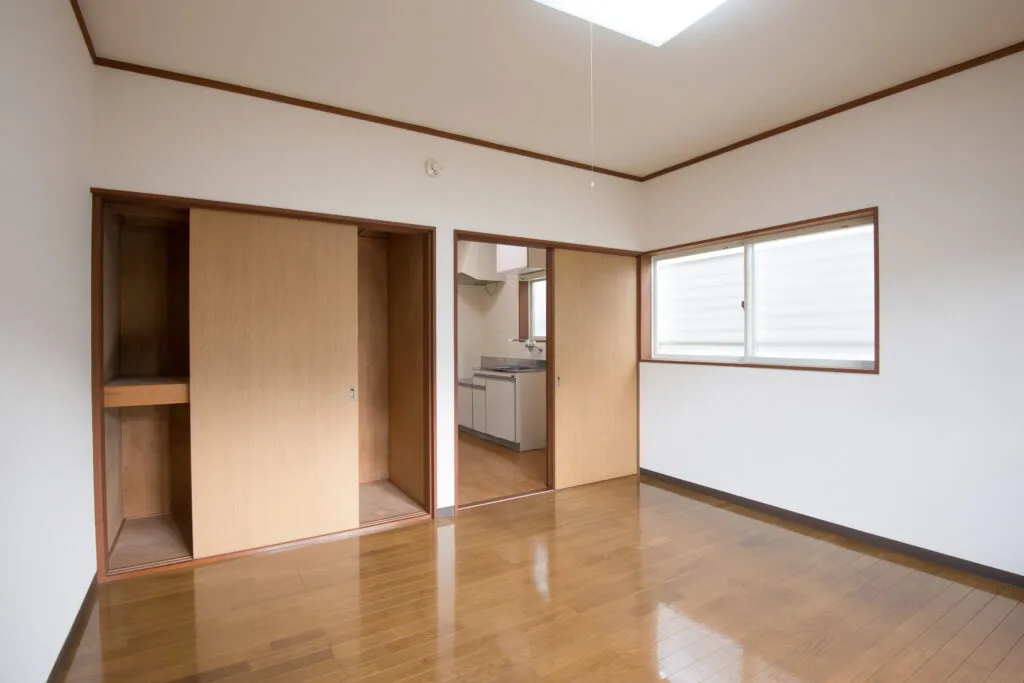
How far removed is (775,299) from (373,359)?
3249 millimetres

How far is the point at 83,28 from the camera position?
2.41 meters

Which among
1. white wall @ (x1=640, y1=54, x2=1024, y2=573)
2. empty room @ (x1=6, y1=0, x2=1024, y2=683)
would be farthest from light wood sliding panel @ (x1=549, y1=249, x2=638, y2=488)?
white wall @ (x1=640, y1=54, x2=1024, y2=573)

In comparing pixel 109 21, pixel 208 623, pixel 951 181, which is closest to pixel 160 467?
pixel 208 623

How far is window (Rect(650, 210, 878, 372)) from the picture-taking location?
334 centimetres

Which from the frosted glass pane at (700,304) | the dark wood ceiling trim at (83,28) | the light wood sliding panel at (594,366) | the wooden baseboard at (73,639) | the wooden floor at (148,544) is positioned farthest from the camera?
the light wood sliding panel at (594,366)

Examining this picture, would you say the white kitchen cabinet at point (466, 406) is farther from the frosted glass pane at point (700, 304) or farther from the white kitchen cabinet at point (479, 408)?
the frosted glass pane at point (700, 304)

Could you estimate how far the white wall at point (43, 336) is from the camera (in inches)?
61.7

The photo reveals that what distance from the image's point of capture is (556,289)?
4.35 meters

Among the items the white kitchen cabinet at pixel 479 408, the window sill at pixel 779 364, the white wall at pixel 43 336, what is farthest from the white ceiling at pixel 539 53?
the white kitchen cabinet at pixel 479 408

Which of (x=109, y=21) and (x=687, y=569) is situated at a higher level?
(x=109, y=21)

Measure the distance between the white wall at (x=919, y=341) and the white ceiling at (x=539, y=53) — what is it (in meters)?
0.31

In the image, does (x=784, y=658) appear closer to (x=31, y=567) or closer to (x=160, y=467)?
(x=31, y=567)

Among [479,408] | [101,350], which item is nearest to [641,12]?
[101,350]

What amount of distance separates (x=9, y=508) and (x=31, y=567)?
1.04 feet
